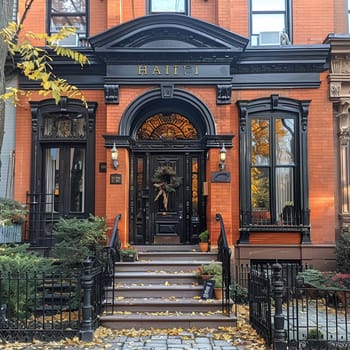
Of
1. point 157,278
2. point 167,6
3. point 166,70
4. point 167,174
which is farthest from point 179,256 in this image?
point 167,6

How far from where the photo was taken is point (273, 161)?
37.7ft

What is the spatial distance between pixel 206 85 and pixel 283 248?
4551 millimetres

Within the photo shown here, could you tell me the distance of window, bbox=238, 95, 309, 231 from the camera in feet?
37.1

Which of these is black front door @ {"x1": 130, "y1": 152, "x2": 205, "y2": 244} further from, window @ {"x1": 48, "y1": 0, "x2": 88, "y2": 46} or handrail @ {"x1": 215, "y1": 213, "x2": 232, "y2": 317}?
window @ {"x1": 48, "y1": 0, "x2": 88, "y2": 46}

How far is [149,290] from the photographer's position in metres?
8.88

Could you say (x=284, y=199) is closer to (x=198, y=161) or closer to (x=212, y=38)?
(x=198, y=161)

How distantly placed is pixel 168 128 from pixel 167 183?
151 cm

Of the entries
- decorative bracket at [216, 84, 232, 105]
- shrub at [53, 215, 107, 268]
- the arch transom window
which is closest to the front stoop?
shrub at [53, 215, 107, 268]

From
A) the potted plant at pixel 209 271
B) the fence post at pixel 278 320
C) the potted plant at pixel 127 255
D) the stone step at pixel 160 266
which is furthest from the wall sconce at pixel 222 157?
the fence post at pixel 278 320

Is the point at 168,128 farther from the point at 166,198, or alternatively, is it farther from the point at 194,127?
the point at 166,198

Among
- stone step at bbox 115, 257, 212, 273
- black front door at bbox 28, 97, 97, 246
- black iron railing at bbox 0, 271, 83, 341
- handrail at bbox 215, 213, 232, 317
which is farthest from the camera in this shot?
black front door at bbox 28, 97, 97, 246

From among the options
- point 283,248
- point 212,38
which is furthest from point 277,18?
point 283,248

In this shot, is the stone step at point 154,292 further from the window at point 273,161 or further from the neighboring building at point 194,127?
the window at point 273,161

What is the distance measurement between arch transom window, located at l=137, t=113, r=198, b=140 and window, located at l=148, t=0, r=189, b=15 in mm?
2918
